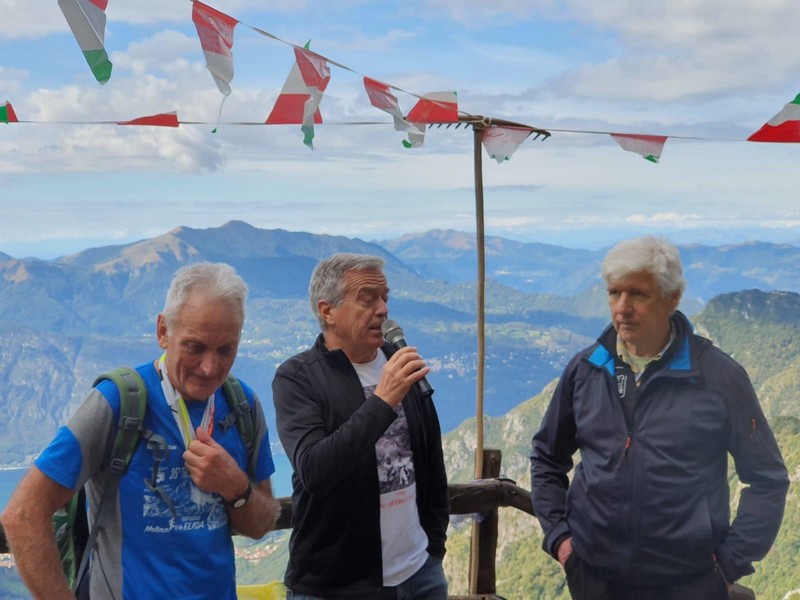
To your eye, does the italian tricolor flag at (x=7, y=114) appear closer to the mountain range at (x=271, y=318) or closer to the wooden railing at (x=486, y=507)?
the wooden railing at (x=486, y=507)

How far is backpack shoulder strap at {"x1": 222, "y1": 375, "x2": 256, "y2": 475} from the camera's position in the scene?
2213 millimetres

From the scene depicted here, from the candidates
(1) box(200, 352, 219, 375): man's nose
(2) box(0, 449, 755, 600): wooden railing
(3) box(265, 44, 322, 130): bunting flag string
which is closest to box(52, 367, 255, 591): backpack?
(1) box(200, 352, 219, 375): man's nose

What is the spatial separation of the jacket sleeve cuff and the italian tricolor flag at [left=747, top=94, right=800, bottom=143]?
1781 mm

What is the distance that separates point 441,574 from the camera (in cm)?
274

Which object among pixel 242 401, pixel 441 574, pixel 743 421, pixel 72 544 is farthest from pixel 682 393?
pixel 72 544

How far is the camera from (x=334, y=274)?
8.82ft

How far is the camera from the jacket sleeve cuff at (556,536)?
294 centimetres

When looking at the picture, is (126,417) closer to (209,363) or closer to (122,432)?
(122,432)

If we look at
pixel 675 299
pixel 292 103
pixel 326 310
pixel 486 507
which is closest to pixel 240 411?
pixel 326 310

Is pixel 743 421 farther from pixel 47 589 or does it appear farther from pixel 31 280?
pixel 31 280

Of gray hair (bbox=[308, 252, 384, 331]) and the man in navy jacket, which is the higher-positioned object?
gray hair (bbox=[308, 252, 384, 331])

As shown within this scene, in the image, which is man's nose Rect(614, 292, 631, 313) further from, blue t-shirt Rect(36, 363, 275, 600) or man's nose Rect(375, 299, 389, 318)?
blue t-shirt Rect(36, 363, 275, 600)

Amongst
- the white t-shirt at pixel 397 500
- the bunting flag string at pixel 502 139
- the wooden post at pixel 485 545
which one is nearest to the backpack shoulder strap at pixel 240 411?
the white t-shirt at pixel 397 500

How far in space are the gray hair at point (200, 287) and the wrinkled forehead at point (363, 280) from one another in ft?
1.76
